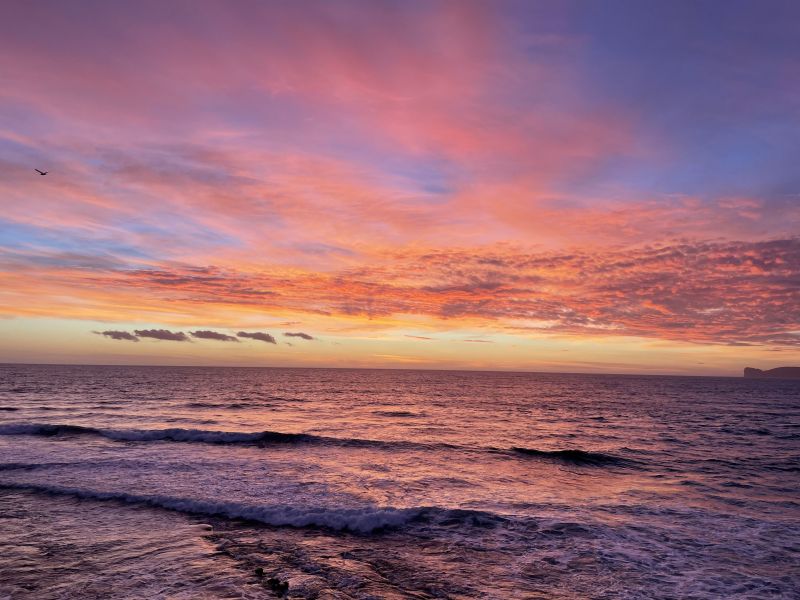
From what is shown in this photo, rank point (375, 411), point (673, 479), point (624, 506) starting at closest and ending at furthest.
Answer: point (624, 506) < point (673, 479) < point (375, 411)

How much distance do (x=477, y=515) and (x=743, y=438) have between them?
114ft

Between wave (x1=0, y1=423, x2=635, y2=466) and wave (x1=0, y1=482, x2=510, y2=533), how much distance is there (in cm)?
1444

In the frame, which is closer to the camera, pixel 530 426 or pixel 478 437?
pixel 478 437

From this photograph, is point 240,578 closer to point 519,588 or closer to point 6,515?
point 519,588

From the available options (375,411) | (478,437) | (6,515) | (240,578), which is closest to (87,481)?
(6,515)

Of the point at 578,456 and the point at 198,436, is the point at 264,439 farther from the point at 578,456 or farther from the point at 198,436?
the point at 578,456

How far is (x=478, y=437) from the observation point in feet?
127

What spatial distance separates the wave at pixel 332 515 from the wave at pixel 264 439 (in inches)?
569

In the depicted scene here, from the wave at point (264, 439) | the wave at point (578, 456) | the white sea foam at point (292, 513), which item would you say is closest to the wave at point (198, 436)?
the wave at point (264, 439)

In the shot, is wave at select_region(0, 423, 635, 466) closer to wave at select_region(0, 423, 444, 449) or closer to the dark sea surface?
wave at select_region(0, 423, 444, 449)

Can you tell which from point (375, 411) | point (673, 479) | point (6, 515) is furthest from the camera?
point (375, 411)

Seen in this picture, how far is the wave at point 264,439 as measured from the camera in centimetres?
3175

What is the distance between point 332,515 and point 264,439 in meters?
19.8

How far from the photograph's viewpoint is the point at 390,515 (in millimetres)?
17734
